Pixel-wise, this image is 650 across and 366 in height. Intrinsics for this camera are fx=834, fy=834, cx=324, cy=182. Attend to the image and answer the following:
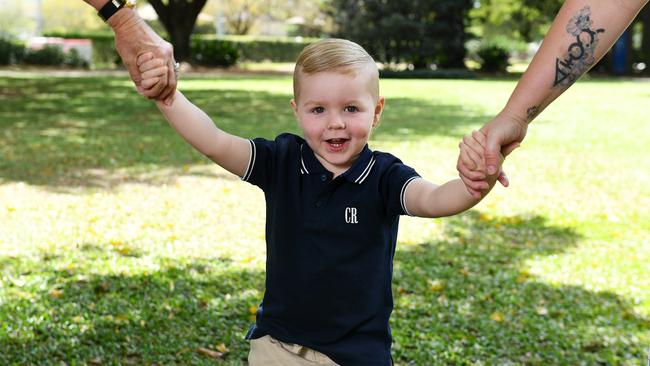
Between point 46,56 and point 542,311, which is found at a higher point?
point 542,311

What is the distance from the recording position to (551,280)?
5504 millimetres

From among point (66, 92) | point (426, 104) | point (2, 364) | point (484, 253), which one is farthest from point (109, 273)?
point (66, 92)

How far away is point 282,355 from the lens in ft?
8.05

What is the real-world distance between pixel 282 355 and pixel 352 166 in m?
0.59

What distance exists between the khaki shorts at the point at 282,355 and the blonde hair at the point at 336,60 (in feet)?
2.43

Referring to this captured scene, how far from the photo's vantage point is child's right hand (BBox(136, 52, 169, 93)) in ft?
7.89

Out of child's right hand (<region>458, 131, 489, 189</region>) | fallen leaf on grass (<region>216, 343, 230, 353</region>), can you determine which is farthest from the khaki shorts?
fallen leaf on grass (<region>216, 343, 230, 353</region>)

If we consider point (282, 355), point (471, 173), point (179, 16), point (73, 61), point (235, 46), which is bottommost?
point (235, 46)

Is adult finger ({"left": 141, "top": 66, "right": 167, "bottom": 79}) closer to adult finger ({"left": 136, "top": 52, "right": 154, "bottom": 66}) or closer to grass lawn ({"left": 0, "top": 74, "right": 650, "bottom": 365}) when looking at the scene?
adult finger ({"left": 136, "top": 52, "right": 154, "bottom": 66})

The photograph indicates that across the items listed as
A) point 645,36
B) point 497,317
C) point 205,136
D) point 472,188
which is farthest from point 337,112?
point 645,36

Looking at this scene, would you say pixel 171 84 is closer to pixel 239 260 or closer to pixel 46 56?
pixel 239 260

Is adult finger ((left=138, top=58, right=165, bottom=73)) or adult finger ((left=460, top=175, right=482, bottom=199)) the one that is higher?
adult finger ((left=138, top=58, right=165, bottom=73))

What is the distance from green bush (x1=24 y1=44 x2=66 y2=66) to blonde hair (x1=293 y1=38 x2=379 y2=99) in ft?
112

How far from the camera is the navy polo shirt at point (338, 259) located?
239cm
